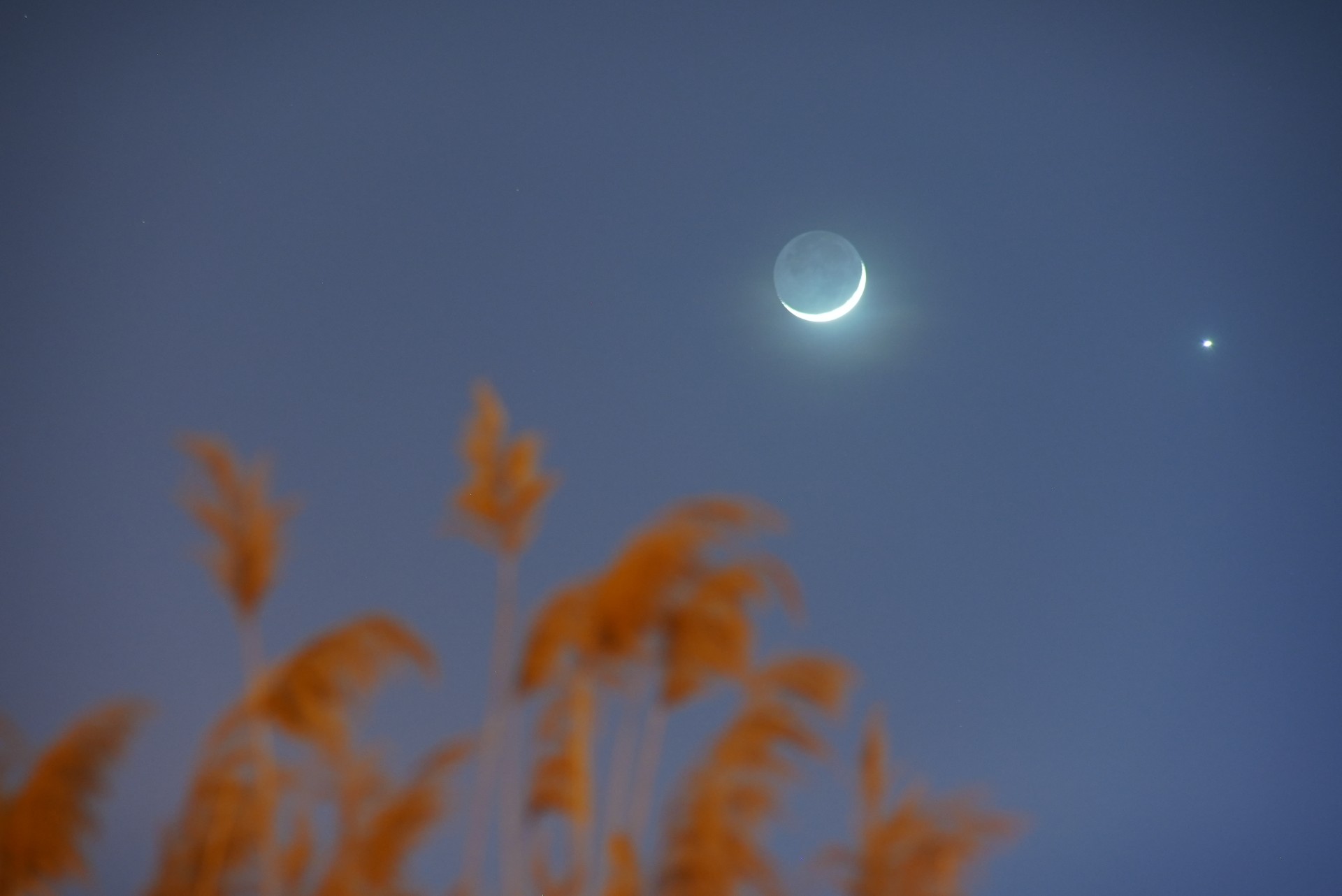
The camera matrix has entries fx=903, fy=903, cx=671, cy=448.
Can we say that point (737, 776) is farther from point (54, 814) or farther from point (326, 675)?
point (54, 814)

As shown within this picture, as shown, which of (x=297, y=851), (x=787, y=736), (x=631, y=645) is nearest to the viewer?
(x=631, y=645)

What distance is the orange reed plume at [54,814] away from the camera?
4.18 meters

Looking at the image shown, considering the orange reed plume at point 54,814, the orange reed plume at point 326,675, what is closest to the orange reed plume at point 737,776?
the orange reed plume at point 326,675

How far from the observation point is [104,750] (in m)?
4.46

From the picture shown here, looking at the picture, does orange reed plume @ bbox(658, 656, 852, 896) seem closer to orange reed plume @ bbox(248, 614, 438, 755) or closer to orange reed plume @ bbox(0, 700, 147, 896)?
orange reed plume @ bbox(248, 614, 438, 755)

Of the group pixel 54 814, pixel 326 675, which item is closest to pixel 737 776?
pixel 326 675

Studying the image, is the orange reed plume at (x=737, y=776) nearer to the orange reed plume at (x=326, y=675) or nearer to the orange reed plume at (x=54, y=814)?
the orange reed plume at (x=326, y=675)

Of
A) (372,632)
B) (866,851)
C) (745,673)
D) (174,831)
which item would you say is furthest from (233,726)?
(866,851)

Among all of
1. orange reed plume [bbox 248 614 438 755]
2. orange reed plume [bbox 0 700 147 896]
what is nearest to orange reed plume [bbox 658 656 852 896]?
orange reed plume [bbox 248 614 438 755]

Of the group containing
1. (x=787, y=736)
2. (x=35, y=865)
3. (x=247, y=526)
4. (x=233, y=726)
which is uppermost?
(x=247, y=526)

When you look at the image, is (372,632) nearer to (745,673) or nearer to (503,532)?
(503,532)

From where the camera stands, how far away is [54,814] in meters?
4.24

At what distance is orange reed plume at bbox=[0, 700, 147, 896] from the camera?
13.7ft

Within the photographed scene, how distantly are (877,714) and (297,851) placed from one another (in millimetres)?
2777
